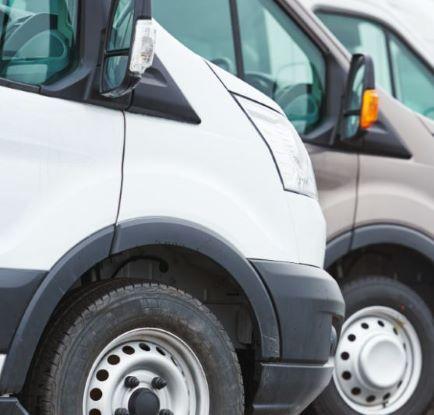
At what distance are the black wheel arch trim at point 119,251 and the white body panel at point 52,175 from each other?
0.15 ft

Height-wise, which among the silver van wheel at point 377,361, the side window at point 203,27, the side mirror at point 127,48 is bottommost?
the silver van wheel at point 377,361

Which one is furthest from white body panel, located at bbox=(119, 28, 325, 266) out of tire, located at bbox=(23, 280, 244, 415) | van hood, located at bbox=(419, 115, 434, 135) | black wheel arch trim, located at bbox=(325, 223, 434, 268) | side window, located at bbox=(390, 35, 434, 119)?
side window, located at bbox=(390, 35, 434, 119)

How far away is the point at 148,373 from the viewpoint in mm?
4285

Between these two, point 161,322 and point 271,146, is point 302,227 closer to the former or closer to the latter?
point 271,146

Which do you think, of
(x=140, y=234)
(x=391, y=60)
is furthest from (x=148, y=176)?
(x=391, y=60)

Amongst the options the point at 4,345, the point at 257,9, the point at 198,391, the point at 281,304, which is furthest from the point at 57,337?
the point at 257,9

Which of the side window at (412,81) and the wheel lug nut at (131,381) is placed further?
the side window at (412,81)

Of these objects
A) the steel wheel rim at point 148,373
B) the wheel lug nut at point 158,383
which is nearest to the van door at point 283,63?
the steel wheel rim at point 148,373

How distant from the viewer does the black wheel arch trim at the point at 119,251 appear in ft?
13.0

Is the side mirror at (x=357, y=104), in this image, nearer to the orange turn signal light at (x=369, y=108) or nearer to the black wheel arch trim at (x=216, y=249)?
the orange turn signal light at (x=369, y=108)

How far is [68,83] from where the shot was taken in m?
4.11

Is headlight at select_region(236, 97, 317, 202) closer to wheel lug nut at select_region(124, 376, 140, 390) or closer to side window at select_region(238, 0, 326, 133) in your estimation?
wheel lug nut at select_region(124, 376, 140, 390)

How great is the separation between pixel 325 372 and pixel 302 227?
1.74 ft

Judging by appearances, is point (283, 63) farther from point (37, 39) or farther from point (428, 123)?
point (37, 39)
